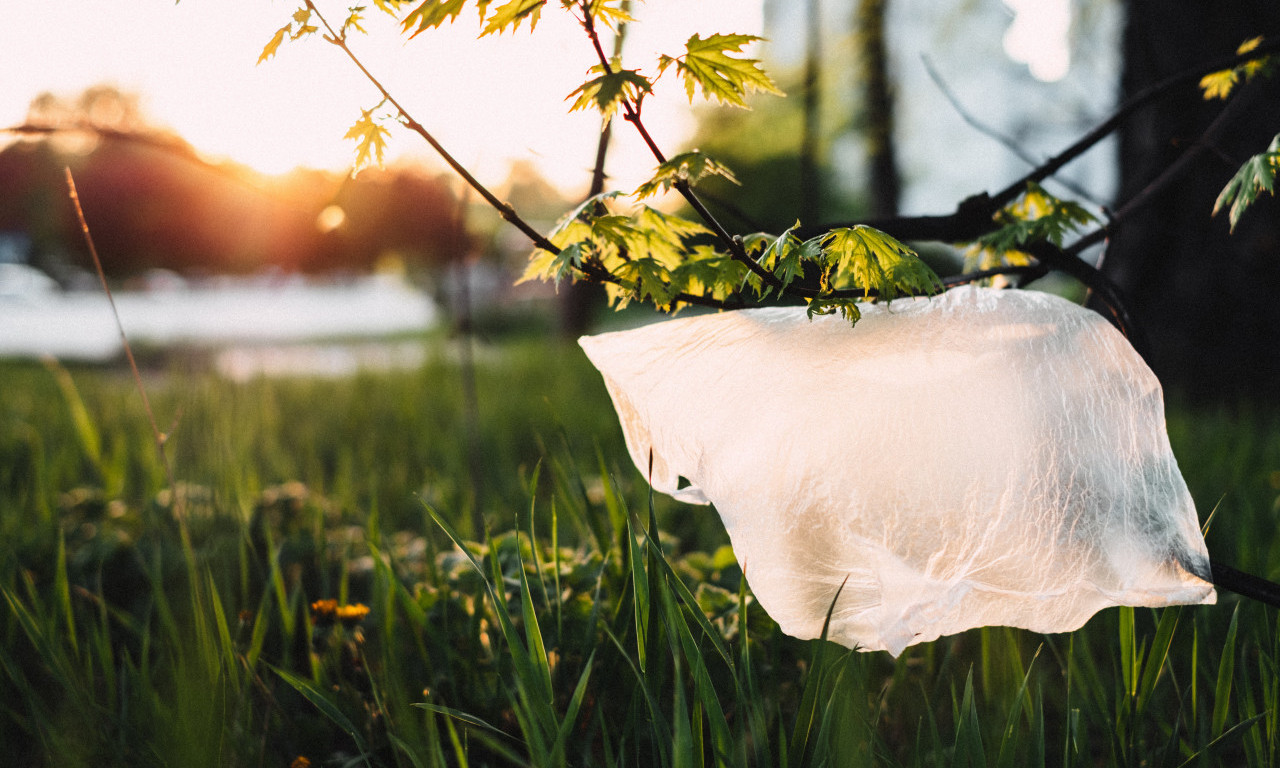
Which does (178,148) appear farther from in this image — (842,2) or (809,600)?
(842,2)

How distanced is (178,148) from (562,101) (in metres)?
0.60

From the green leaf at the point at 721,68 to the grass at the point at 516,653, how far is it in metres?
0.46

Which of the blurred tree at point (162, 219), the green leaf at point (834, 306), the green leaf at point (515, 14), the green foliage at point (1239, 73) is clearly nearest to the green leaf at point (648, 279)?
the green leaf at point (834, 306)

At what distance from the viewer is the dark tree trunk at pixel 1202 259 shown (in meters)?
2.89

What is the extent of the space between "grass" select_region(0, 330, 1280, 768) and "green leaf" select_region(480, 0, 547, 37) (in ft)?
1.68

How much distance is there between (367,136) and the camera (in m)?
0.75

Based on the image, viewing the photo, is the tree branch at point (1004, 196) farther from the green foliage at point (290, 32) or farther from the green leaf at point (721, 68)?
the green foliage at point (290, 32)

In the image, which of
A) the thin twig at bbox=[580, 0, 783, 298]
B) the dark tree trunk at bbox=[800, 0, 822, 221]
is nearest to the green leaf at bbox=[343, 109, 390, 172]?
the thin twig at bbox=[580, 0, 783, 298]

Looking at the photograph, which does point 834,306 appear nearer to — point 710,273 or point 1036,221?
point 710,273

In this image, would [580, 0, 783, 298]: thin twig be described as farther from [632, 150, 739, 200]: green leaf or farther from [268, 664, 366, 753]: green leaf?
[268, 664, 366, 753]: green leaf

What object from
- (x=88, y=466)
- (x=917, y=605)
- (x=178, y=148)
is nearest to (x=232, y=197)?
(x=88, y=466)

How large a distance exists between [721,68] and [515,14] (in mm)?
206

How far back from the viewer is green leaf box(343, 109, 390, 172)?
0.75 meters

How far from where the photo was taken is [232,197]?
1320 centimetres
